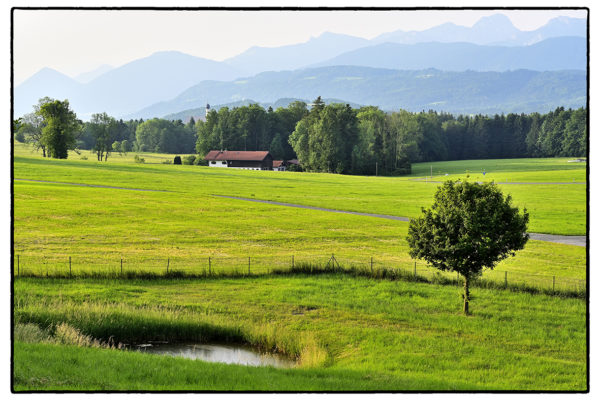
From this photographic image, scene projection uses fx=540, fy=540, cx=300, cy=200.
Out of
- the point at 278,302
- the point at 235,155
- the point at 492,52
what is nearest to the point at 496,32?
the point at 278,302

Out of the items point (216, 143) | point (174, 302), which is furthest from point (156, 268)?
point (216, 143)

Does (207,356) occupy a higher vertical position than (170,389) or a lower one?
lower

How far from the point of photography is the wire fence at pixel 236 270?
18000 mm

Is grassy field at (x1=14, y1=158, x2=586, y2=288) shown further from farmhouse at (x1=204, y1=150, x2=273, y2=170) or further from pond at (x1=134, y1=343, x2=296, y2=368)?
farmhouse at (x1=204, y1=150, x2=273, y2=170)

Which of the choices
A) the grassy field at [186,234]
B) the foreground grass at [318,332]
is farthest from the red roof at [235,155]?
the foreground grass at [318,332]

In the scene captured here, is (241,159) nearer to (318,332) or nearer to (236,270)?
(236,270)

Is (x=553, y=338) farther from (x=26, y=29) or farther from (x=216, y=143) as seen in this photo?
(x=216, y=143)

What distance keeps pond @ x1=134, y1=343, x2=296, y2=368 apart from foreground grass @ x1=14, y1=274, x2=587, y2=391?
0.41 metres

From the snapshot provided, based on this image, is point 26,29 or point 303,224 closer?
point 26,29

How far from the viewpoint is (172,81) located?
18.6 m

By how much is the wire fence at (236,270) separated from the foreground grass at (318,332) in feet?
2.21

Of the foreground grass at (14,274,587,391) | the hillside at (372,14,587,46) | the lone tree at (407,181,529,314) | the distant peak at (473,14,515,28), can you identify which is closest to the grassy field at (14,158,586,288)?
the foreground grass at (14,274,587,391)
